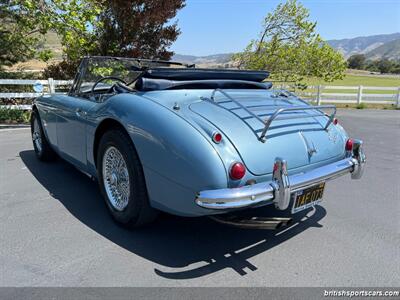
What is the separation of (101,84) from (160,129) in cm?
214

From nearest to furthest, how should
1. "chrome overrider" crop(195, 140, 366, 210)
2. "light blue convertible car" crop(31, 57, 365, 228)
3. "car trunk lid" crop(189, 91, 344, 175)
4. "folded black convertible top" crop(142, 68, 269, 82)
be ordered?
"chrome overrider" crop(195, 140, 366, 210)
"light blue convertible car" crop(31, 57, 365, 228)
"car trunk lid" crop(189, 91, 344, 175)
"folded black convertible top" crop(142, 68, 269, 82)

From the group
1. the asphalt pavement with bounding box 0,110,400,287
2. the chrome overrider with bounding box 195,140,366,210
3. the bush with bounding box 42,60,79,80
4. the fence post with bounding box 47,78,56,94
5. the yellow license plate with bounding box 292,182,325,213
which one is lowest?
the asphalt pavement with bounding box 0,110,400,287

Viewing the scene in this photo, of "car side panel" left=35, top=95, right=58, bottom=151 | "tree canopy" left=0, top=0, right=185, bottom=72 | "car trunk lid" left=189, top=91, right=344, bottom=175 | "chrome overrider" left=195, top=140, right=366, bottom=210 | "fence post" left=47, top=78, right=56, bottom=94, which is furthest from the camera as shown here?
"fence post" left=47, top=78, right=56, bottom=94

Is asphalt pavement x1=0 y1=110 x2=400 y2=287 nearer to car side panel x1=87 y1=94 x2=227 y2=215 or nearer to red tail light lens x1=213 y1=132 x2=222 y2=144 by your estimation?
car side panel x1=87 y1=94 x2=227 y2=215

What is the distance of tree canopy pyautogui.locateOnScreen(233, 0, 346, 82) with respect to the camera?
1391 centimetres

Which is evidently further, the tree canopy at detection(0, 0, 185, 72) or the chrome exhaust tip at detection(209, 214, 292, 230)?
the tree canopy at detection(0, 0, 185, 72)

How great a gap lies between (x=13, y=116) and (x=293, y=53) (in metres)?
10.3

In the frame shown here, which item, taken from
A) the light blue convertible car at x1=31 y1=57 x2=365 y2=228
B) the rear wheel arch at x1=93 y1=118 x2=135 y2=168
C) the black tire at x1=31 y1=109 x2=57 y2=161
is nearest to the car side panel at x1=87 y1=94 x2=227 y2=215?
the light blue convertible car at x1=31 y1=57 x2=365 y2=228

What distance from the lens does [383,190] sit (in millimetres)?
4301

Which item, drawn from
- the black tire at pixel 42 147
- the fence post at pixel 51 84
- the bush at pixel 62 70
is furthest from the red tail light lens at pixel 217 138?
the bush at pixel 62 70

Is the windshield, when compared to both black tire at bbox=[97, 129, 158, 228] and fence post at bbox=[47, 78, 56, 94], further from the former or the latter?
fence post at bbox=[47, 78, 56, 94]

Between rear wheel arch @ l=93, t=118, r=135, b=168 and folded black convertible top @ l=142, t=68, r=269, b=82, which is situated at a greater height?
folded black convertible top @ l=142, t=68, r=269, b=82

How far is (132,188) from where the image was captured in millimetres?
2820
